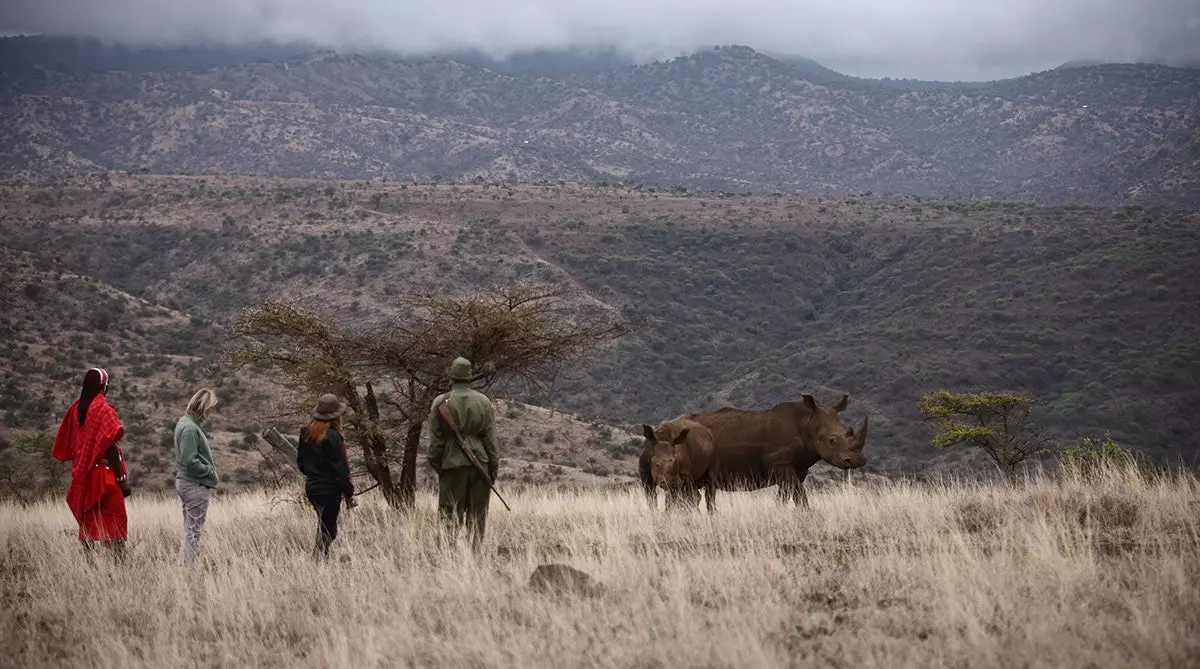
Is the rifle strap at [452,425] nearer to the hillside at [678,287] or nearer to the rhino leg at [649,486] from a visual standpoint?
the rhino leg at [649,486]

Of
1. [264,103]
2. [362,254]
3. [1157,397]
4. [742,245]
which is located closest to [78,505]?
[1157,397]

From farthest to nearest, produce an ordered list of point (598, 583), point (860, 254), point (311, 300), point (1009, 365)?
point (860, 254), point (311, 300), point (1009, 365), point (598, 583)

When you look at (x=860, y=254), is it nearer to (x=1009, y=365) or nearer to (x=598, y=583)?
(x=1009, y=365)

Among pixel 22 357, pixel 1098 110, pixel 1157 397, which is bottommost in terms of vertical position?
pixel 1157 397

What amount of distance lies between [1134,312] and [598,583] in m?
56.8

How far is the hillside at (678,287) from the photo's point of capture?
44.3 m

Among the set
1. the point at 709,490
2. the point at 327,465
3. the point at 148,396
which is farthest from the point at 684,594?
the point at 148,396

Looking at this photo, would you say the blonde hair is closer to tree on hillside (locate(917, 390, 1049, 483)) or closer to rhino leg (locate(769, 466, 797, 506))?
rhino leg (locate(769, 466, 797, 506))

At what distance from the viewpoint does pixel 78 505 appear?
10.3 metres

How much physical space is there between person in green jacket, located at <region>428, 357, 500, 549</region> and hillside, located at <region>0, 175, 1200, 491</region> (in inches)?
815

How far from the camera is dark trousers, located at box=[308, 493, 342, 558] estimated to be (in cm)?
1029

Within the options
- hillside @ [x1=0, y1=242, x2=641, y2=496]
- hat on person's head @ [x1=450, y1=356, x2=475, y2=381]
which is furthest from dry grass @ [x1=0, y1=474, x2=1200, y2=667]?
hillside @ [x1=0, y1=242, x2=641, y2=496]

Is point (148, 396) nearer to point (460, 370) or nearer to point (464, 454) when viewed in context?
point (460, 370)

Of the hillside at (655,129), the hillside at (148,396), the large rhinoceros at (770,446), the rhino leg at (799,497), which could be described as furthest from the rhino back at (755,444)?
the hillside at (655,129)
